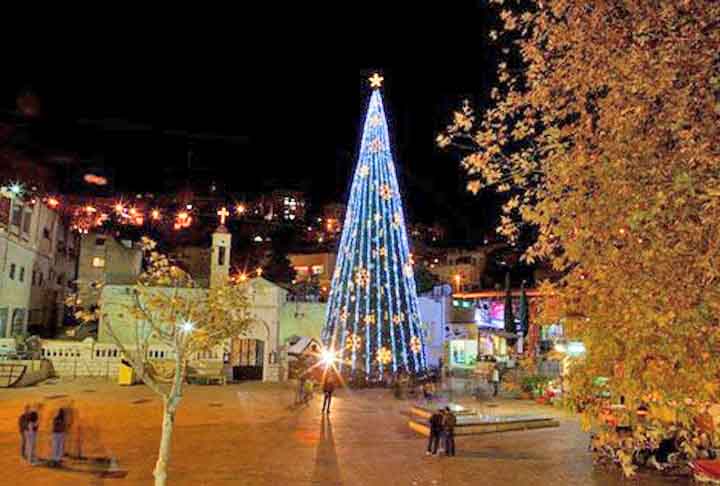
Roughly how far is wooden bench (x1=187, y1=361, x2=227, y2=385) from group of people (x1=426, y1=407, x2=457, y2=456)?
17.3m

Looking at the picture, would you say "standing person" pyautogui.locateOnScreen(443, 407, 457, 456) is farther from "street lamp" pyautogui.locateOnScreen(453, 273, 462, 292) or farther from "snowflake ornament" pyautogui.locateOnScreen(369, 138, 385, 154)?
"street lamp" pyautogui.locateOnScreen(453, 273, 462, 292)

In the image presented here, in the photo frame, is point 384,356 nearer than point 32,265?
Yes

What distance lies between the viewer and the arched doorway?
3366cm

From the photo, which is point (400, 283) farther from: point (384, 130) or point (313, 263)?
point (313, 263)

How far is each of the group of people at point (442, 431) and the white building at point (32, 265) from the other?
2463 centimetres

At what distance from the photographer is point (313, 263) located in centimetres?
6756

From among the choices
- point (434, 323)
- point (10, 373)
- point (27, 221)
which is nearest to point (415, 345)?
point (434, 323)

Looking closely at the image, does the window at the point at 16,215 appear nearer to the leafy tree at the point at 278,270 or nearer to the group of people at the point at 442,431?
the leafy tree at the point at 278,270

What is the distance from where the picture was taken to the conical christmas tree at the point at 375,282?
96.7 feet

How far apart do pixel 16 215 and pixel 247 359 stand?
14451 mm

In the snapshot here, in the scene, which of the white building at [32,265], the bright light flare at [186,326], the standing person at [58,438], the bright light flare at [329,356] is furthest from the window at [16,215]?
the bright light flare at [186,326]

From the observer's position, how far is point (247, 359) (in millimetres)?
34094

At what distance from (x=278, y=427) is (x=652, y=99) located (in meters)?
15.2

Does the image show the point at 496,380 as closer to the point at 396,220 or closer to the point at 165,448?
the point at 396,220
